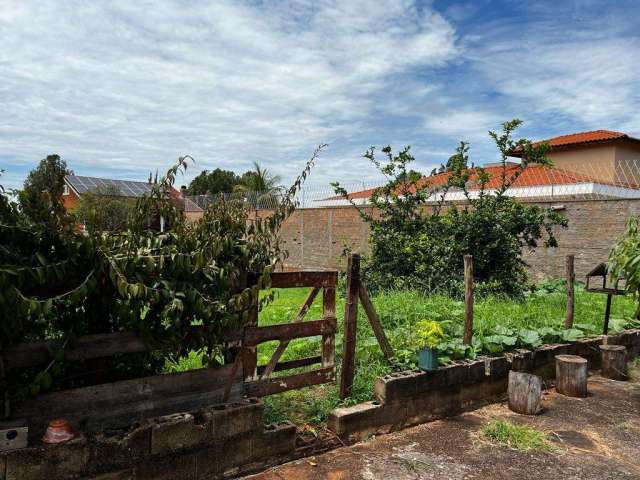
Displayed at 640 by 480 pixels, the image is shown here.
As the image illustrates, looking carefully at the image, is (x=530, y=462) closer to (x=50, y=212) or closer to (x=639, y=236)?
(x=639, y=236)

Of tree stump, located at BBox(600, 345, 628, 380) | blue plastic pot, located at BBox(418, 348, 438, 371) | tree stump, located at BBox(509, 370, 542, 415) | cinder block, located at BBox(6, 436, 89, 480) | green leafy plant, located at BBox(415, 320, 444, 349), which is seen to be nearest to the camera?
cinder block, located at BBox(6, 436, 89, 480)

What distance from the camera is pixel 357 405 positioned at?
164 inches

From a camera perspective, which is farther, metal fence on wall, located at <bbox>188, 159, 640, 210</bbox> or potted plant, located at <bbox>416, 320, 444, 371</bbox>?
metal fence on wall, located at <bbox>188, 159, 640, 210</bbox>

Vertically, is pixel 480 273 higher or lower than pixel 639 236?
lower

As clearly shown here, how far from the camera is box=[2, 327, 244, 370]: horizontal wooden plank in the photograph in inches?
110

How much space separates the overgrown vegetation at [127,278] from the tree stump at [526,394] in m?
2.94

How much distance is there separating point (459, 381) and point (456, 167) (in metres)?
6.95

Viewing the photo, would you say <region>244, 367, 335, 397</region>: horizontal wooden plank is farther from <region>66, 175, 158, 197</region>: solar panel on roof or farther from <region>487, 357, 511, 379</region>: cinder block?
<region>66, 175, 158, 197</region>: solar panel on roof

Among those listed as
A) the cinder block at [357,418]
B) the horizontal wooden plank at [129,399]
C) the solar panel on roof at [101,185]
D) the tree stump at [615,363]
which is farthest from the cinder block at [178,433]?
the solar panel on roof at [101,185]

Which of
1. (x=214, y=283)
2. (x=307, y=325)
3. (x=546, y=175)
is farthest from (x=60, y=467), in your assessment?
(x=546, y=175)

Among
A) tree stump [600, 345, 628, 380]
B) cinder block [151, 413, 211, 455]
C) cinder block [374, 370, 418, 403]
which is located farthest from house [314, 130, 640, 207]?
cinder block [151, 413, 211, 455]

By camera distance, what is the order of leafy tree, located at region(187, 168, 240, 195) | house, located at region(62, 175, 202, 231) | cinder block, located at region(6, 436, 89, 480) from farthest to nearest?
leafy tree, located at region(187, 168, 240, 195)
house, located at region(62, 175, 202, 231)
cinder block, located at region(6, 436, 89, 480)

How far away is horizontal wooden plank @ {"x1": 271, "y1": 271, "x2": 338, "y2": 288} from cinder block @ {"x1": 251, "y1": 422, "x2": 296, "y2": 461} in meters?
1.06

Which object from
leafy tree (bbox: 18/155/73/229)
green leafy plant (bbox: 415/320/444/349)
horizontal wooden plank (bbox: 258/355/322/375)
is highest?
leafy tree (bbox: 18/155/73/229)
